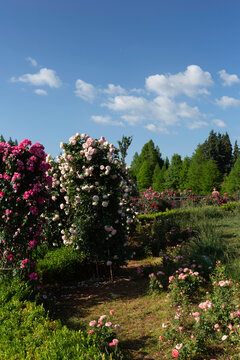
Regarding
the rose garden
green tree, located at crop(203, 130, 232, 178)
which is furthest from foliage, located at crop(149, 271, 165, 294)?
green tree, located at crop(203, 130, 232, 178)

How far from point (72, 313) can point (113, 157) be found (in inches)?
114

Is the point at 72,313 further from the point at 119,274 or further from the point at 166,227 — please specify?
the point at 166,227

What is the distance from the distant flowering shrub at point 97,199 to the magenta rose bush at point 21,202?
3.04 ft

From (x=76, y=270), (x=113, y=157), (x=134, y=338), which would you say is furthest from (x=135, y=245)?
(x=134, y=338)

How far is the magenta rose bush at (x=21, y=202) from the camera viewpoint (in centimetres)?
470

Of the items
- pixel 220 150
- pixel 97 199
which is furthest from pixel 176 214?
pixel 220 150

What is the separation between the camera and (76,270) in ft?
19.0

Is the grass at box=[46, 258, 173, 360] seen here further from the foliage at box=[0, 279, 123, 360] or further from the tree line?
the tree line

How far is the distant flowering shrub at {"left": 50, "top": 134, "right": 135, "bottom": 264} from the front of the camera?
18.1ft

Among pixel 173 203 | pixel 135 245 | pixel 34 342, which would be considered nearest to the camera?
pixel 34 342

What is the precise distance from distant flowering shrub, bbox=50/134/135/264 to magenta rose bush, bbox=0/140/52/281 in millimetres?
928

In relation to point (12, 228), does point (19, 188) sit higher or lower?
higher

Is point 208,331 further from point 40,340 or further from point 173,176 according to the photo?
point 173,176

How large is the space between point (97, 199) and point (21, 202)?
1.38 m
